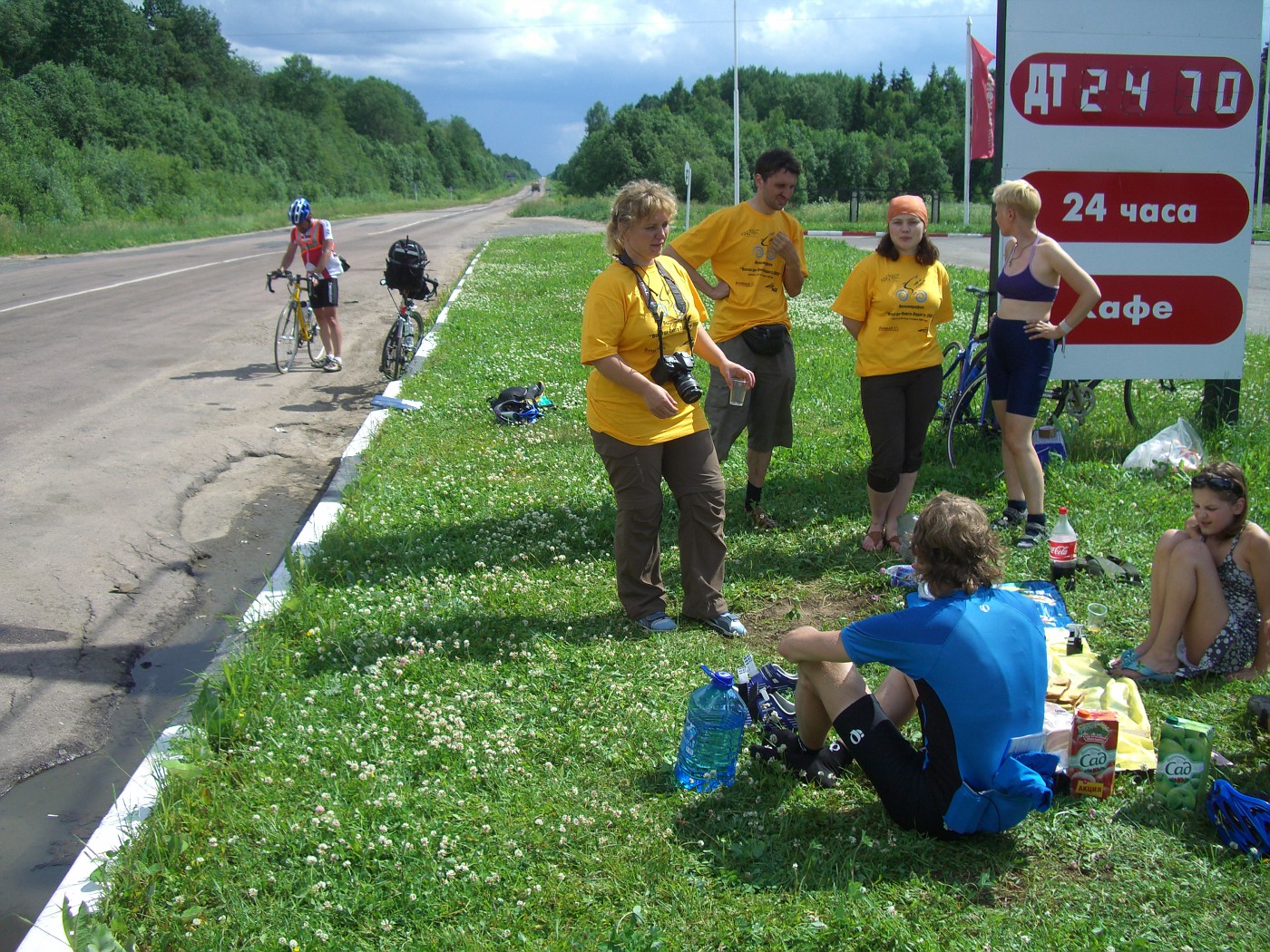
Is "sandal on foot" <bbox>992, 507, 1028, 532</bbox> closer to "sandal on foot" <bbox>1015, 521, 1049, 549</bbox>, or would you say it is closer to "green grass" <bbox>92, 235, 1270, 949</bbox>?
"sandal on foot" <bbox>1015, 521, 1049, 549</bbox>

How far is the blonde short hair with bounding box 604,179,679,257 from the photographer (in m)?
4.48

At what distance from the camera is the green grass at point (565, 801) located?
296 centimetres

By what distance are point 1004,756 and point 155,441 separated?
7.85m

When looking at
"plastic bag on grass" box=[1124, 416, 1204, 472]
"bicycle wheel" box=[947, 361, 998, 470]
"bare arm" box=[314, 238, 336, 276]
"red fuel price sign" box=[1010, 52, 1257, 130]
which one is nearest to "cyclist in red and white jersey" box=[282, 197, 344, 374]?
"bare arm" box=[314, 238, 336, 276]

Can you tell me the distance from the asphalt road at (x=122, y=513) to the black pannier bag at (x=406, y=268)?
1177 millimetres

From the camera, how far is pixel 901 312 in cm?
568

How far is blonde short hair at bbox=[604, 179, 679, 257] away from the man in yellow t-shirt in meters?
1.37

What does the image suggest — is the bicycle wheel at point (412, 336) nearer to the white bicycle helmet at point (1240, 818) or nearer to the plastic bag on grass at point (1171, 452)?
the plastic bag on grass at point (1171, 452)

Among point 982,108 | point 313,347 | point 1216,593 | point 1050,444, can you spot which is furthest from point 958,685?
point 982,108

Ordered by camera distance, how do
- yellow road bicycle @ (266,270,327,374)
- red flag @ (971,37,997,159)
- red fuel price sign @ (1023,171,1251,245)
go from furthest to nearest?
red flag @ (971,37,997,159)
yellow road bicycle @ (266,270,327,374)
red fuel price sign @ (1023,171,1251,245)

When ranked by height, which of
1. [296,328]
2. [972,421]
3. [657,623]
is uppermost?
[296,328]

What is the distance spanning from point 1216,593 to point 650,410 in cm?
254

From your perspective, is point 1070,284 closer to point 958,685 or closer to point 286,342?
point 958,685

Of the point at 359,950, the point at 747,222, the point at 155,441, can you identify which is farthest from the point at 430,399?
the point at 359,950
